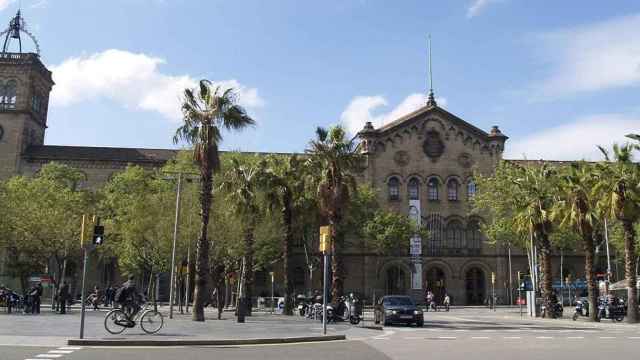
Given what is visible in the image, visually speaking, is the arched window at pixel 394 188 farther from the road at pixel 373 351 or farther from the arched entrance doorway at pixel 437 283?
the road at pixel 373 351

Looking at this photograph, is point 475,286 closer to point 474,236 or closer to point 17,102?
point 474,236

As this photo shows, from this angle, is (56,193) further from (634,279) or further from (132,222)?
(634,279)

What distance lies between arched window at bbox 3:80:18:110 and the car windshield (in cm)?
4868

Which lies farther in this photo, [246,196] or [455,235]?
[455,235]

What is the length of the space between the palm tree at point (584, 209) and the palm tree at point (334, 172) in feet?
42.4

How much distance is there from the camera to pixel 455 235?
61031 millimetres

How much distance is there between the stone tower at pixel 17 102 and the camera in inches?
2315

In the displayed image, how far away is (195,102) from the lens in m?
28.2

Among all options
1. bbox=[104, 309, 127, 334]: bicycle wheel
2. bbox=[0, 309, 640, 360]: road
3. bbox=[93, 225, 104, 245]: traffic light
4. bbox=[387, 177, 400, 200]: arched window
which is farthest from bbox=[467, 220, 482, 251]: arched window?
bbox=[93, 225, 104, 245]: traffic light

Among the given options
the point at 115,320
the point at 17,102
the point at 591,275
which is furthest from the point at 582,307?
the point at 17,102

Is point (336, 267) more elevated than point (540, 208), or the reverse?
point (540, 208)

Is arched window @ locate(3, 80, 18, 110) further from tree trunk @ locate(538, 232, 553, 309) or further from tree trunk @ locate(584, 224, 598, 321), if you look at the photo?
tree trunk @ locate(584, 224, 598, 321)

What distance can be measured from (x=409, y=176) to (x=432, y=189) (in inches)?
110

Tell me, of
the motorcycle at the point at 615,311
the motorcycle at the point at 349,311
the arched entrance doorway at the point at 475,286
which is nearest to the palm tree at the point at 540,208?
the motorcycle at the point at 615,311
